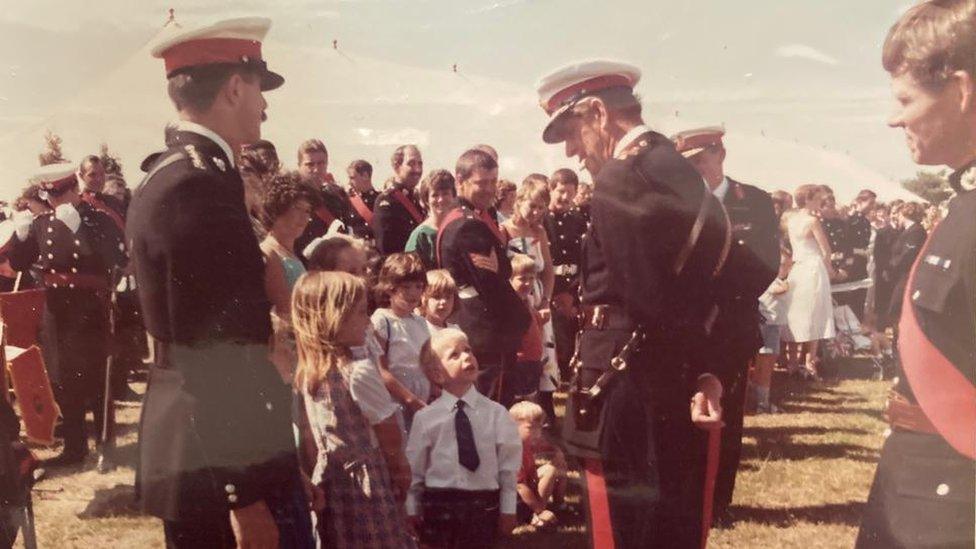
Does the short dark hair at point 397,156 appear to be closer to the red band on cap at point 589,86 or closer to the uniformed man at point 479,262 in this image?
the uniformed man at point 479,262

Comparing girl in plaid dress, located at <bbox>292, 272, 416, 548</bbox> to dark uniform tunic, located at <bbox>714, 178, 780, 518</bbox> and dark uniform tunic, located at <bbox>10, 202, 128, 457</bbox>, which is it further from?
dark uniform tunic, located at <bbox>10, 202, 128, 457</bbox>

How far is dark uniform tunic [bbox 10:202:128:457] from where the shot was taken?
13.2 feet

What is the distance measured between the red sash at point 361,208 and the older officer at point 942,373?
2.41 meters

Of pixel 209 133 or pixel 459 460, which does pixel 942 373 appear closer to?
pixel 459 460

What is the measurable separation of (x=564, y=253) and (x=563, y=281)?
449 mm

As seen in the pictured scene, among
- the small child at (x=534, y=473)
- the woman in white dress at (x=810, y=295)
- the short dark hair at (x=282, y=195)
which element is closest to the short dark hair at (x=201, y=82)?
the short dark hair at (x=282, y=195)

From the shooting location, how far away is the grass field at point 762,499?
11.9ft

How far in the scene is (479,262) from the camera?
3.85 m

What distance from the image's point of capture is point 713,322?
262 cm

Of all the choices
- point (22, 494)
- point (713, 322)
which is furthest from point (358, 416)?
point (22, 494)

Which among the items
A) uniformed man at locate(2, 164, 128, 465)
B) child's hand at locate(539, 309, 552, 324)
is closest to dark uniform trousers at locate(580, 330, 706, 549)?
→ child's hand at locate(539, 309, 552, 324)

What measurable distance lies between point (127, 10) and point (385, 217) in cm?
148

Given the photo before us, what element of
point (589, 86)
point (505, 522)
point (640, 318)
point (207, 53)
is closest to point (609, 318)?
point (640, 318)

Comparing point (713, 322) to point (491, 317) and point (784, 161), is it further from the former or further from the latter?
point (491, 317)
